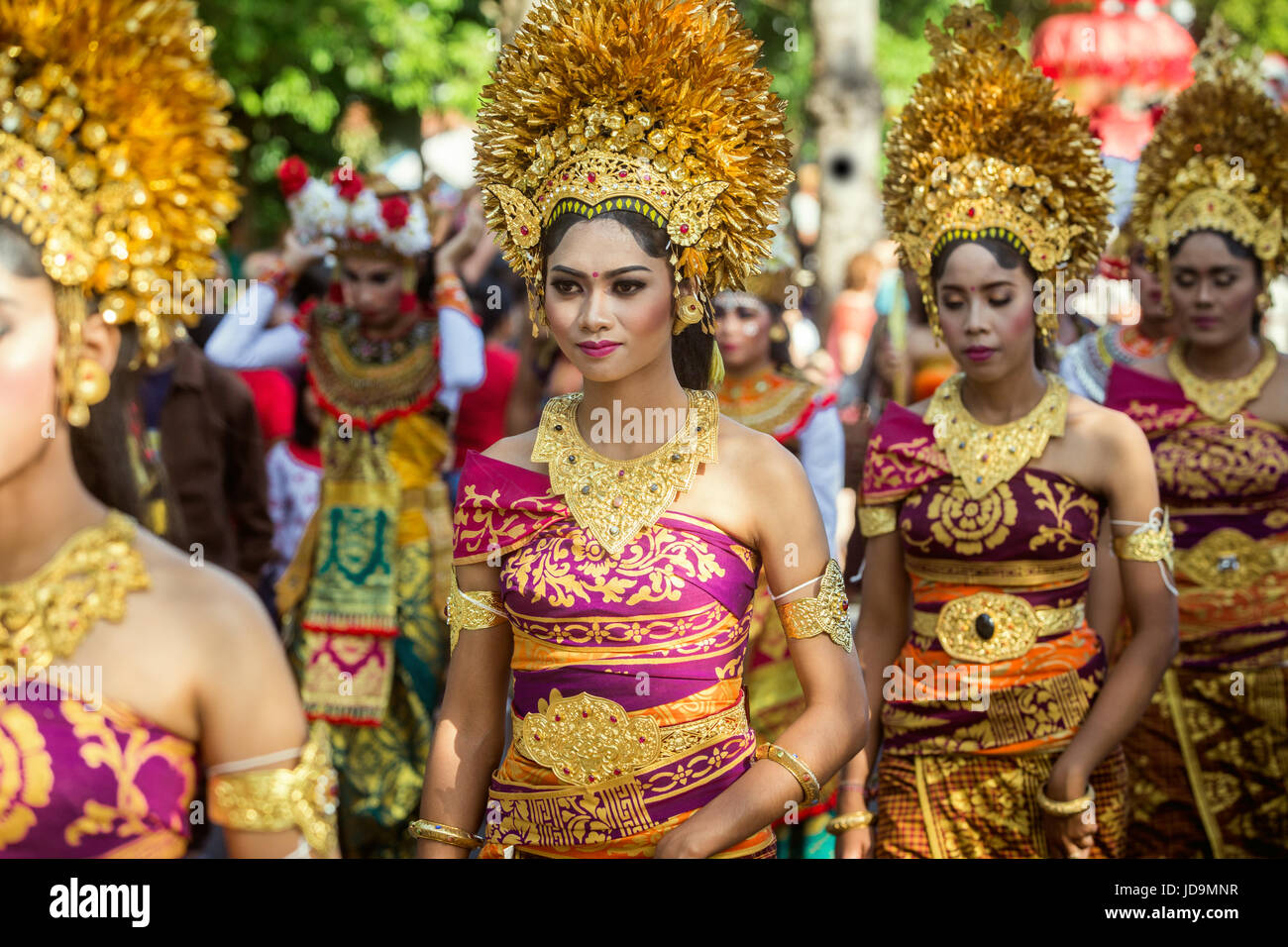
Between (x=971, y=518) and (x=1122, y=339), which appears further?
(x=1122, y=339)

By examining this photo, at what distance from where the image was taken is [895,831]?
13.3 ft

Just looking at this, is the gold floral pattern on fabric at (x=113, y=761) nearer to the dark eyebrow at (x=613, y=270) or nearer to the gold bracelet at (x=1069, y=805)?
the dark eyebrow at (x=613, y=270)

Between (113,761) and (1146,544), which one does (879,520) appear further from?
(113,761)

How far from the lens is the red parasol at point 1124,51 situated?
56.4ft

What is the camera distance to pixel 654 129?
303 cm

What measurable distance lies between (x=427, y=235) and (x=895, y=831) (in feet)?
10.9

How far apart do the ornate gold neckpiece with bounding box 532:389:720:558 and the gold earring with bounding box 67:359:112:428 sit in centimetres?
100

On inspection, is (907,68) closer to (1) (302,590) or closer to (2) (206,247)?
(1) (302,590)

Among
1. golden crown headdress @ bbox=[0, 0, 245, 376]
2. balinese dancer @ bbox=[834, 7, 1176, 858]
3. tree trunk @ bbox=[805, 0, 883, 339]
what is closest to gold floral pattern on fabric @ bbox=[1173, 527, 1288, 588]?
balinese dancer @ bbox=[834, 7, 1176, 858]

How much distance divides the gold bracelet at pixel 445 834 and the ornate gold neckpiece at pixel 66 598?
96cm

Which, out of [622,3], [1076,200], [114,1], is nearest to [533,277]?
[622,3]

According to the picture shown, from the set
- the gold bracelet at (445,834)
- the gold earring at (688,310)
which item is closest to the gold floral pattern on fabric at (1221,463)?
the gold earring at (688,310)

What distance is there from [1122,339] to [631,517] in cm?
412

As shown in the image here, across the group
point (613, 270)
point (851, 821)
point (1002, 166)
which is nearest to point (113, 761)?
point (613, 270)
